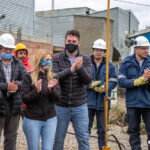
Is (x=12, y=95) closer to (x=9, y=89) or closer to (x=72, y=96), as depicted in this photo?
(x=9, y=89)

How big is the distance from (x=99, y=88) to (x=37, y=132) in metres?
1.75

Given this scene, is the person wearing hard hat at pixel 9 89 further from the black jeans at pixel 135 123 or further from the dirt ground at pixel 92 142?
the black jeans at pixel 135 123

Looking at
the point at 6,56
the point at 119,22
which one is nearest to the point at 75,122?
the point at 6,56

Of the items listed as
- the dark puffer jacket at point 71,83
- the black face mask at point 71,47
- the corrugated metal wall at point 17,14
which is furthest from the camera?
the corrugated metal wall at point 17,14

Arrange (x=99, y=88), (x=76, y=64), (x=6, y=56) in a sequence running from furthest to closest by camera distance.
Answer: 1. (x=99, y=88)
2. (x=6, y=56)
3. (x=76, y=64)

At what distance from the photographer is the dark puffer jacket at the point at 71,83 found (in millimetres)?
3883

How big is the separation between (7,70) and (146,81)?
86.9 inches

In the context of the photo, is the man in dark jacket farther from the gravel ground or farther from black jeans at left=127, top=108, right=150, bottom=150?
the gravel ground

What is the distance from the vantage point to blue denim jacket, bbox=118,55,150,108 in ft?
15.0

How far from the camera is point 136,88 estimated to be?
4.63m

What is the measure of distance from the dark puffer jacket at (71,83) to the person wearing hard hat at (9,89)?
0.63m

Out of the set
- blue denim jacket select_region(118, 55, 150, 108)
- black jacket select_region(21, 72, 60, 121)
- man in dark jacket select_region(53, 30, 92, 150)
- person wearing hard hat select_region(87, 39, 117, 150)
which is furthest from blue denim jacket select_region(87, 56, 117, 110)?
black jacket select_region(21, 72, 60, 121)

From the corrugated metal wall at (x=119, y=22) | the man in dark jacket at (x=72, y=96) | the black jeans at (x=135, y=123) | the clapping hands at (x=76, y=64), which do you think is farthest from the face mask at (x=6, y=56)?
the corrugated metal wall at (x=119, y=22)

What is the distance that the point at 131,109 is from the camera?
467 centimetres
